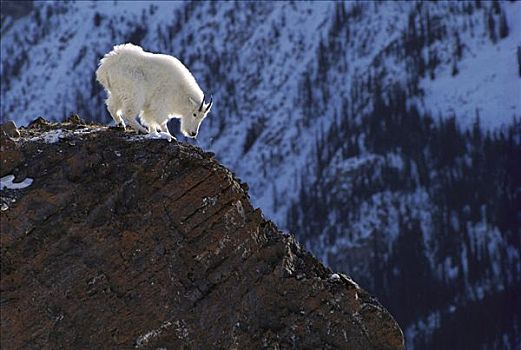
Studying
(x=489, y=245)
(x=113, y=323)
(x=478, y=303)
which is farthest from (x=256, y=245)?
(x=489, y=245)

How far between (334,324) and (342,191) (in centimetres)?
14733

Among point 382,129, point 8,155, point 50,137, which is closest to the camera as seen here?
point 8,155

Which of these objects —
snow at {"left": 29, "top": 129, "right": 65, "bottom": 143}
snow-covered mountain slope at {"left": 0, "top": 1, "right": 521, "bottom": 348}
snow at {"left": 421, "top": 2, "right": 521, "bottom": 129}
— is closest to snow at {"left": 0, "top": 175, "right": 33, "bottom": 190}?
snow at {"left": 29, "top": 129, "right": 65, "bottom": 143}

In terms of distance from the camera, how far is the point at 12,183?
16.7m

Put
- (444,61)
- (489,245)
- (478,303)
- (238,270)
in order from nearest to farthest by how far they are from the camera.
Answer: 1. (238,270)
2. (478,303)
3. (489,245)
4. (444,61)

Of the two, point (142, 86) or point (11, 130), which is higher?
point (11, 130)

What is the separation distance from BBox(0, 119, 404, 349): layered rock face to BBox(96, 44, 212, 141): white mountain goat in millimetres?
1525

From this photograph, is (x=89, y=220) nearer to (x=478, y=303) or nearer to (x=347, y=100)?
(x=478, y=303)

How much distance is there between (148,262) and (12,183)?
2.49m

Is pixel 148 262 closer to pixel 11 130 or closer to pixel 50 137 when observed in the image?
pixel 50 137

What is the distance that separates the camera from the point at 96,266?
16703 mm

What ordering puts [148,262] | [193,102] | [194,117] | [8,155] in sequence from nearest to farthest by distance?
[8,155], [148,262], [193,102], [194,117]

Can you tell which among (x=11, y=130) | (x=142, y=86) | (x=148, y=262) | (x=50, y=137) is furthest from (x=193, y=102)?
(x=148, y=262)

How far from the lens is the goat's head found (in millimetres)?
22578
